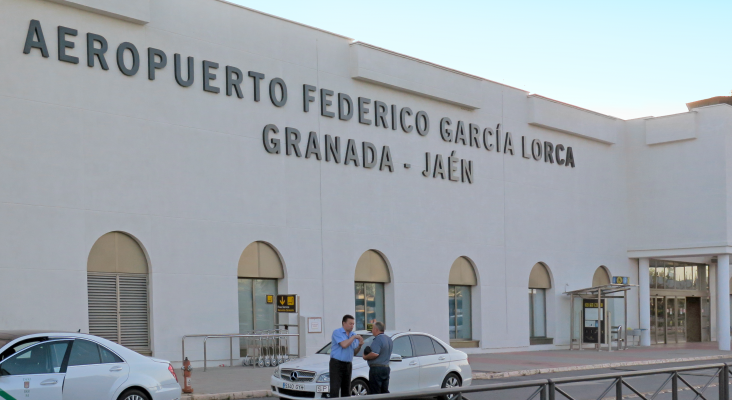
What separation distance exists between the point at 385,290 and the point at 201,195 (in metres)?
8.46

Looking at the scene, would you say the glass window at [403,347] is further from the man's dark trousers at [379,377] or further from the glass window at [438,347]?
the man's dark trousers at [379,377]

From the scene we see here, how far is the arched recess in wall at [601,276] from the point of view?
38581 millimetres

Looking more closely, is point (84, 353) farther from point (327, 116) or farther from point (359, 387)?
point (327, 116)

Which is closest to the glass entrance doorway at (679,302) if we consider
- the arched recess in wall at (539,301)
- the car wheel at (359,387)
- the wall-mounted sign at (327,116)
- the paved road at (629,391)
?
the arched recess in wall at (539,301)

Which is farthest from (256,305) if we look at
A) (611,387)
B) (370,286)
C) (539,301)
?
(611,387)

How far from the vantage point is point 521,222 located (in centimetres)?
3447

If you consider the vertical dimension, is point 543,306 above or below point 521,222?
below

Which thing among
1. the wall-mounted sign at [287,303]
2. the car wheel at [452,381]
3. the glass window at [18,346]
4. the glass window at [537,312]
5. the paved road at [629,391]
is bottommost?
the glass window at [537,312]

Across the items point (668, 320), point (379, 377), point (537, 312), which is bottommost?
point (668, 320)

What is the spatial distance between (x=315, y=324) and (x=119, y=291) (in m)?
6.13

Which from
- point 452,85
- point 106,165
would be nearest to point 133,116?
point 106,165

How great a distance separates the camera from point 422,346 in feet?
55.2

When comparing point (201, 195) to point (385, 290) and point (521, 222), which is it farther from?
point (521, 222)

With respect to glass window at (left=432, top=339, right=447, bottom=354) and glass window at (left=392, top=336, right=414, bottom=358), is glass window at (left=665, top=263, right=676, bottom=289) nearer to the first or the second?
glass window at (left=432, top=339, right=447, bottom=354)
